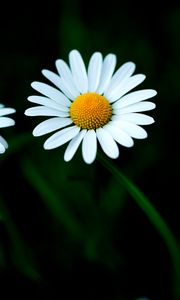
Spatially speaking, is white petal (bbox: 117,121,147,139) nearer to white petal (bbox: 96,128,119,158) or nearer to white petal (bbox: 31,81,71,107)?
white petal (bbox: 96,128,119,158)

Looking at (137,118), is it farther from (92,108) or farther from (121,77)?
(121,77)

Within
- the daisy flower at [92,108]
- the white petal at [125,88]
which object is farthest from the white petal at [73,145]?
the white petal at [125,88]

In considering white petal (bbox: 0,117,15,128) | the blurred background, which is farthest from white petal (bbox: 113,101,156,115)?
white petal (bbox: 0,117,15,128)

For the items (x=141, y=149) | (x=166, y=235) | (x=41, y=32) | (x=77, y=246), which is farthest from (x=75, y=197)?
(x=41, y=32)

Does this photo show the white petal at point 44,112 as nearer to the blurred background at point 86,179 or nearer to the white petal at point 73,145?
the white petal at point 73,145

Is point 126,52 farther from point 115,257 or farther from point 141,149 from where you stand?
point 115,257

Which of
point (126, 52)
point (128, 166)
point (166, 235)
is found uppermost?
point (126, 52)
